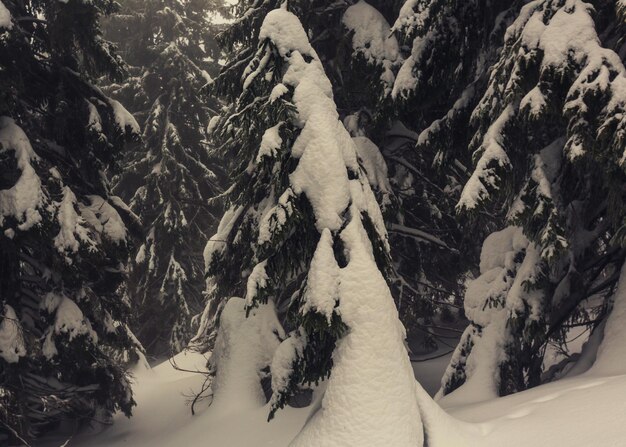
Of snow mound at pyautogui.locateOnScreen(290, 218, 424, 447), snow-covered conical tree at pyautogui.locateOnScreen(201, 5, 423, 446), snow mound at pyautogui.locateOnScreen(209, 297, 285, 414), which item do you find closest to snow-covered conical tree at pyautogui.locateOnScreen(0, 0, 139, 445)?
snow mound at pyautogui.locateOnScreen(209, 297, 285, 414)

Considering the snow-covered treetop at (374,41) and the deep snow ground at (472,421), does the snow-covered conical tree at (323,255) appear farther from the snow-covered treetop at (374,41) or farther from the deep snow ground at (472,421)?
the snow-covered treetop at (374,41)

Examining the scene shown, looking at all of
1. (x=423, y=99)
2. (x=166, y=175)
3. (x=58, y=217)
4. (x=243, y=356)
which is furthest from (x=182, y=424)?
(x=166, y=175)

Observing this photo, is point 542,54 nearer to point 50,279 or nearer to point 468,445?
point 468,445

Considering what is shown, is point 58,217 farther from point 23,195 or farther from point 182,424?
point 182,424

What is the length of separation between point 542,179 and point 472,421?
2428 mm

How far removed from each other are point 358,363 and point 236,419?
3.97 meters

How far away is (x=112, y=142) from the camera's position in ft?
30.0

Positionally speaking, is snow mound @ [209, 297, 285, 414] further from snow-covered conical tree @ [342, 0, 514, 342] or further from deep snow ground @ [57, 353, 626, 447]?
snow-covered conical tree @ [342, 0, 514, 342]

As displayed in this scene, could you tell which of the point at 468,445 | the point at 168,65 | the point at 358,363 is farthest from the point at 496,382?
the point at 168,65

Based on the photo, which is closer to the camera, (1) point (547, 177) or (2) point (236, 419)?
(1) point (547, 177)

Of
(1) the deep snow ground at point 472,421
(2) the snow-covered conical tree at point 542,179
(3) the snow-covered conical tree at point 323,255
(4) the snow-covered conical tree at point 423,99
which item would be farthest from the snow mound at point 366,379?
(4) the snow-covered conical tree at point 423,99

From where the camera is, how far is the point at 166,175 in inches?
658

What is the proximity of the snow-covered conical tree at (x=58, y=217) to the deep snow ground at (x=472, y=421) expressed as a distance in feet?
3.02

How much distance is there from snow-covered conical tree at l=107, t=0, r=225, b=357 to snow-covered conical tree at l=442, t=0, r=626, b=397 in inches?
489
